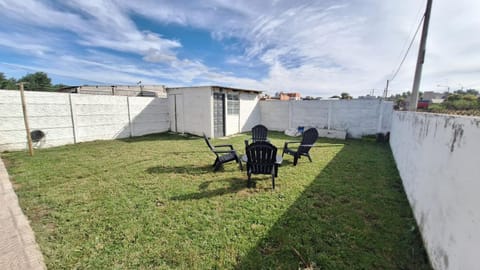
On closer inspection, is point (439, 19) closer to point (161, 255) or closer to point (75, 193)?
point (161, 255)

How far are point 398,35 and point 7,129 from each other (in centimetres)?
1429

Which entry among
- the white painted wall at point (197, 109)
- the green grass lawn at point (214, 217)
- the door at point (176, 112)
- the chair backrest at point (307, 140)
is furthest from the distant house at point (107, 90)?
the chair backrest at point (307, 140)

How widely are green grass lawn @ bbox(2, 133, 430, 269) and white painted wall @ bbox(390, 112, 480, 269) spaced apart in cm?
37

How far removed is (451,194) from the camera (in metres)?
1.65

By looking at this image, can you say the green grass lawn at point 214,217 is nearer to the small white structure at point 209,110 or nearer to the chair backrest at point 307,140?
the chair backrest at point 307,140

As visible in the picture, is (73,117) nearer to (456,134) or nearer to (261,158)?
(261,158)

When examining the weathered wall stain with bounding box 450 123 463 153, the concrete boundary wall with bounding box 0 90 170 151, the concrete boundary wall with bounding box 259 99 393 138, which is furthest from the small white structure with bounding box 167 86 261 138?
the weathered wall stain with bounding box 450 123 463 153

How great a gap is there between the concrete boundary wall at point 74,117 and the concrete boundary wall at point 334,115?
7.39 m

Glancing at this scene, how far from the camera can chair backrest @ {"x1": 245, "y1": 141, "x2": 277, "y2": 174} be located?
12.3 ft

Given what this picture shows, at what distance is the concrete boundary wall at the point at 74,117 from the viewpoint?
6316mm

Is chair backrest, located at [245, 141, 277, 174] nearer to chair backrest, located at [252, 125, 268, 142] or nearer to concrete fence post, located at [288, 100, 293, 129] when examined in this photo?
chair backrest, located at [252, 125, 268, 142]

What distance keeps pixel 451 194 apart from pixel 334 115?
9.31 meters

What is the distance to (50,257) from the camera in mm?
1980

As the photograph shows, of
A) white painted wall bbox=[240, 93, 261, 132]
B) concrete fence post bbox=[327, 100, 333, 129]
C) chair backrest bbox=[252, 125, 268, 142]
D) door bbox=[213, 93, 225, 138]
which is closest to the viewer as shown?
chair backrest bbox=[252, 125, 268, 142]
